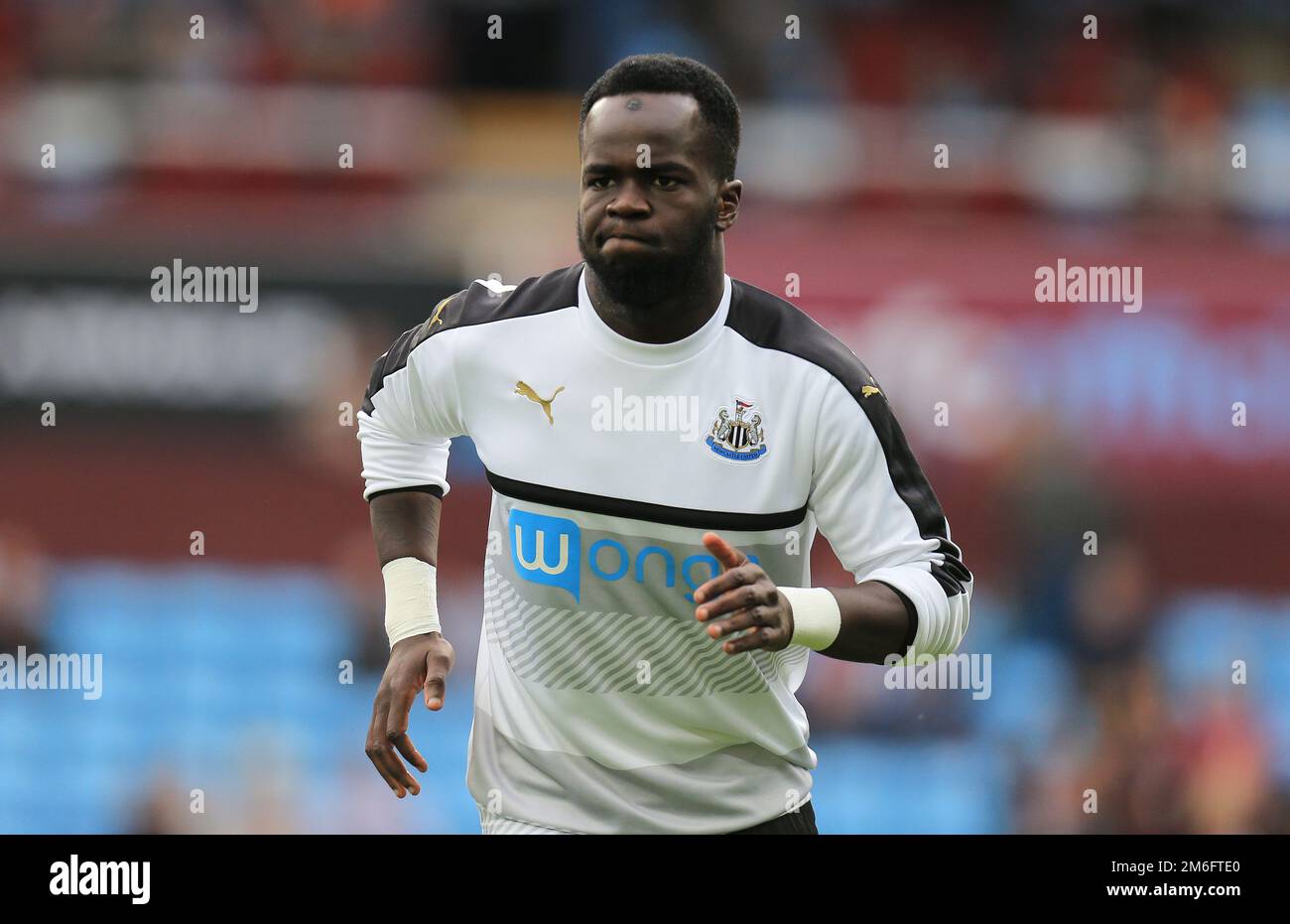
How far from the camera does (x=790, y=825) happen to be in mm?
3533

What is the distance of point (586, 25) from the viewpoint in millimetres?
10438

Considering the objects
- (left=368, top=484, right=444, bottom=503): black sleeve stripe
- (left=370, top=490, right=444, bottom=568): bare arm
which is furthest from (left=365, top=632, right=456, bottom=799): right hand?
(left=368, top=484, right=444, bottom=503): black sleeve stripe

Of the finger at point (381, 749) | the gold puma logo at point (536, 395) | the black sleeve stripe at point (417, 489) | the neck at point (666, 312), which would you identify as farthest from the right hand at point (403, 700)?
the neck at point (666, 312)

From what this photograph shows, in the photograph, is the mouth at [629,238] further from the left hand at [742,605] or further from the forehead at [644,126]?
the left hand at [742,605]

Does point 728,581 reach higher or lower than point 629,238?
lower

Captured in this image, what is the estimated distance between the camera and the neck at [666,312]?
3.43m

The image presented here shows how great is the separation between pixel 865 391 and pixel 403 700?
1.20 m

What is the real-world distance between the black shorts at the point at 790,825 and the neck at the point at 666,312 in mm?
1078

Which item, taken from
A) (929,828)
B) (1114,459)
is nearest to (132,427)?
(929,828)

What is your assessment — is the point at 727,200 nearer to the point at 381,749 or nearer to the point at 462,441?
the point at 381,749

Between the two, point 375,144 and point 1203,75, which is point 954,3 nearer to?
point 1203,75

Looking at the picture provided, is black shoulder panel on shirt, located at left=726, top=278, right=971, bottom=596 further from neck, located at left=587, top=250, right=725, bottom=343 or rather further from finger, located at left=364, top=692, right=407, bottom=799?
finger, located at left=364, top=692, right=407, bottom=799

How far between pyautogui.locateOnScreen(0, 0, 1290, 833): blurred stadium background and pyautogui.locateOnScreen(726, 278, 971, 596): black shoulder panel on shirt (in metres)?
5.07

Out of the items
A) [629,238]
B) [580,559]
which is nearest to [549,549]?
[580,559]
